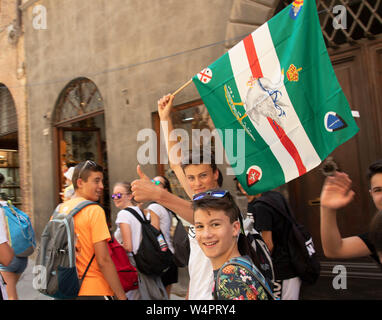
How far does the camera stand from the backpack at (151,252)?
148 inches

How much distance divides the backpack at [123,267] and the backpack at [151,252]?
12 cm

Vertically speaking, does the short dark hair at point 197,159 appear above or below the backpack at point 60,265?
above

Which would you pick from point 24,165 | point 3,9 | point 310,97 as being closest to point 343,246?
point 310,97

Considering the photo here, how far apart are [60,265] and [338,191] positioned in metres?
2.07

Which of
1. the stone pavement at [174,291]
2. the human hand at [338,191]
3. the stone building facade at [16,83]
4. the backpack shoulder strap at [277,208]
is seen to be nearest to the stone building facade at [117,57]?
the stone building facade at [16,83]

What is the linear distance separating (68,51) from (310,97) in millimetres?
7754

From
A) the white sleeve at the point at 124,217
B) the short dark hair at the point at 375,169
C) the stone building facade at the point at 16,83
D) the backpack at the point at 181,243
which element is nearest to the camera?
the short dark hair at the point at 375,169

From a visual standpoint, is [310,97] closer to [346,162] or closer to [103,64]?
[346,162]

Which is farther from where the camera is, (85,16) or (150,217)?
(85,16)

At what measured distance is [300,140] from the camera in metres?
2.92

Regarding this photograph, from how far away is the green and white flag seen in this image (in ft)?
9.16

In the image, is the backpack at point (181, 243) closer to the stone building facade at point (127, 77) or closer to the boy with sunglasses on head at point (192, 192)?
the boy with sunglasses on head at point (192, 192)

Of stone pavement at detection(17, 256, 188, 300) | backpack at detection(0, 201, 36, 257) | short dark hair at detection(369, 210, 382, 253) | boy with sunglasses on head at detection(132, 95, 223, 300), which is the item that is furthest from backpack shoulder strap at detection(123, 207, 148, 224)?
short dark hair at detection(369, 210, 382, 253)

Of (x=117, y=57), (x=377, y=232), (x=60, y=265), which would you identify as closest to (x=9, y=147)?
(x=117, y=57)
